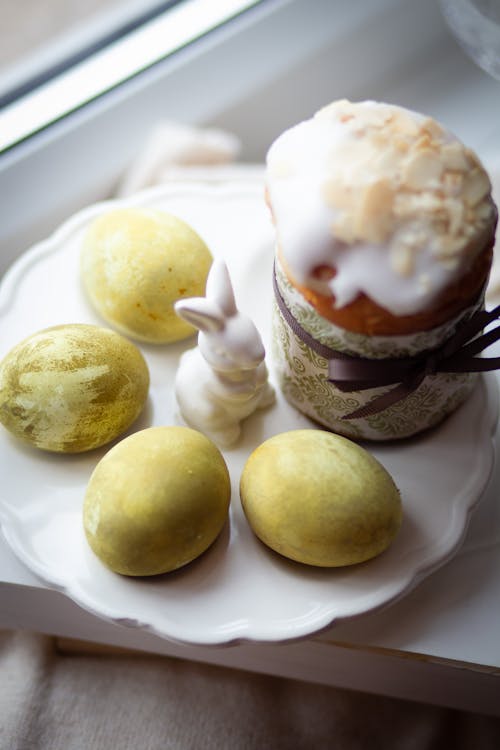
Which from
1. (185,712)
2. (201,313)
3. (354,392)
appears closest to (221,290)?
(201,313)

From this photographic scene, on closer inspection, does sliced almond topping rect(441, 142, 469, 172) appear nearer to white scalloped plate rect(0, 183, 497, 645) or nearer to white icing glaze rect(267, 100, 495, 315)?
white icing glaze rect(267, 100, 495, 315)

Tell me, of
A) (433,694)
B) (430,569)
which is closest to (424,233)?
(430,569)

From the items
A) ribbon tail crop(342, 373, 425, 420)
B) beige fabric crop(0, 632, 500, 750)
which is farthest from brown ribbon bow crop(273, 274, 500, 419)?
beige fabric crop(0, 632, 500, 750)

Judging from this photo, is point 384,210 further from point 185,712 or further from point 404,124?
point 185,712

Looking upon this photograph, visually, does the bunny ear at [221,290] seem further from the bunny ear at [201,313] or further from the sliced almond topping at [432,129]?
the sliced almond topping at [432,129]

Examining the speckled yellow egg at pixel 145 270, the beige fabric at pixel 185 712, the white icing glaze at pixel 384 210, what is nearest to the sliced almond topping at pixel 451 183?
the white icing glaze at pixel 384 210

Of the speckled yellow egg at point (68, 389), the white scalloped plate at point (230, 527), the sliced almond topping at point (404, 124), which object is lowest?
the white scalloped plate at point (230, 527)
